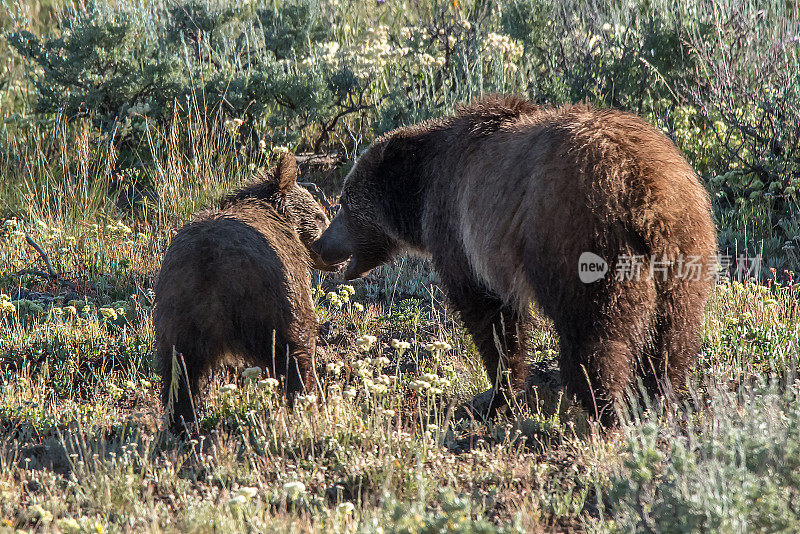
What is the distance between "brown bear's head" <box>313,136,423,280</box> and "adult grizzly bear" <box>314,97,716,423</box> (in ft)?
2.01

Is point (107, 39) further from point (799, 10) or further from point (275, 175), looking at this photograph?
point (799, 10)

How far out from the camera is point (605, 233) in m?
3.71

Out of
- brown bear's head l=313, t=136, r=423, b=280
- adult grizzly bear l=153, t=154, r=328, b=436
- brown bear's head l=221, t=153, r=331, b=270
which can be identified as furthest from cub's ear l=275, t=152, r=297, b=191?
adult grizzly bear l=153, t=154, r=328, b=436

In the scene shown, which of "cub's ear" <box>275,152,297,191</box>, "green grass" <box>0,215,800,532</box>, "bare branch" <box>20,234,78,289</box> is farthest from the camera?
"bare branch" <box>20,234,78,289</box>

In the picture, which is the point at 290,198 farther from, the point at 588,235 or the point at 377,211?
the point at 588,235

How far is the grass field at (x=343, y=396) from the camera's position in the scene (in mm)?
3449

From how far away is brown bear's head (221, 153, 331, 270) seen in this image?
5.87 m

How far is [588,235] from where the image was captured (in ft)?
12.2

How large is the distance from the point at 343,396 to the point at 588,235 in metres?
2.26

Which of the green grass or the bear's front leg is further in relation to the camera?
the bear's front leg

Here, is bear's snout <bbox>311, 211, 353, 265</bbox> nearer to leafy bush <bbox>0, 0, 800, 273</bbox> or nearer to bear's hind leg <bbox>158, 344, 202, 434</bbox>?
bear's hind leg <bbox>158, 344, 202, 434</bbox>

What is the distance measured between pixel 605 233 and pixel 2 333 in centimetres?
507

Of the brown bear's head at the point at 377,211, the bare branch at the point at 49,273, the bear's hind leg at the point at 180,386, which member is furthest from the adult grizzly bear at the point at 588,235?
the bare branch at the point at 49,273

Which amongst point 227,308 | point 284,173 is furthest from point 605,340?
point 284,173
